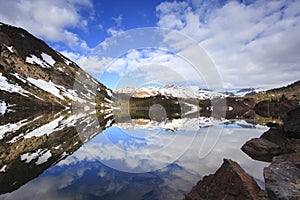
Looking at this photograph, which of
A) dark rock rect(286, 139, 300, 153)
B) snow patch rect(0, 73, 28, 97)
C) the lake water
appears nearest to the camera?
the lake water

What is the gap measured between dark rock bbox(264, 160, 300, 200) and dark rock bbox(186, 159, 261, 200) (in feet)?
2.31

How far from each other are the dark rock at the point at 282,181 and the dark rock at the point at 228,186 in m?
0.71

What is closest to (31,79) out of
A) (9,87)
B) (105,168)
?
(9,87)

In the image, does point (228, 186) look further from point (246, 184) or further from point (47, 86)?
point (47, 86)

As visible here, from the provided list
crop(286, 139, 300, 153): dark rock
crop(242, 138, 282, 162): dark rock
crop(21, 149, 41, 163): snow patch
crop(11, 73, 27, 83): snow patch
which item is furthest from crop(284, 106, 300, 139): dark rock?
crop(11, 73, 27, 83): snow patch

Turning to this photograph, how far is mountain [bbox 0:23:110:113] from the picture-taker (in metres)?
126

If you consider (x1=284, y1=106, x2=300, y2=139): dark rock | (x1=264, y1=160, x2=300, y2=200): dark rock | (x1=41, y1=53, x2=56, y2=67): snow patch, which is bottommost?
(x1=264, y1=160, x2=300, y2=200): dark rock

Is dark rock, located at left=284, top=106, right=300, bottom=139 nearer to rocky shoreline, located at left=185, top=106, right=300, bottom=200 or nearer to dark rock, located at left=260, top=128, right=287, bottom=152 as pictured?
dark rock, located at left=260, top=128, right=287, bottom=152

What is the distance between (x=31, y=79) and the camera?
15350 cm

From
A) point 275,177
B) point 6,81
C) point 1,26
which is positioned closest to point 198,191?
point 275,177

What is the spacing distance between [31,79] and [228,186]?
164 meters

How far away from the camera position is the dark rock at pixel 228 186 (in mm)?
9828

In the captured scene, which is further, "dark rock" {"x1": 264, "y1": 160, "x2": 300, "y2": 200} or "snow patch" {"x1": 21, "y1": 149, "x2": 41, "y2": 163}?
"snow patch" {"x1": 21, "y1": 149, "x2": 41, "y2": 163}

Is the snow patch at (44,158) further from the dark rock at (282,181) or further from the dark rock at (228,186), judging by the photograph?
the dark rock at (282,181)
